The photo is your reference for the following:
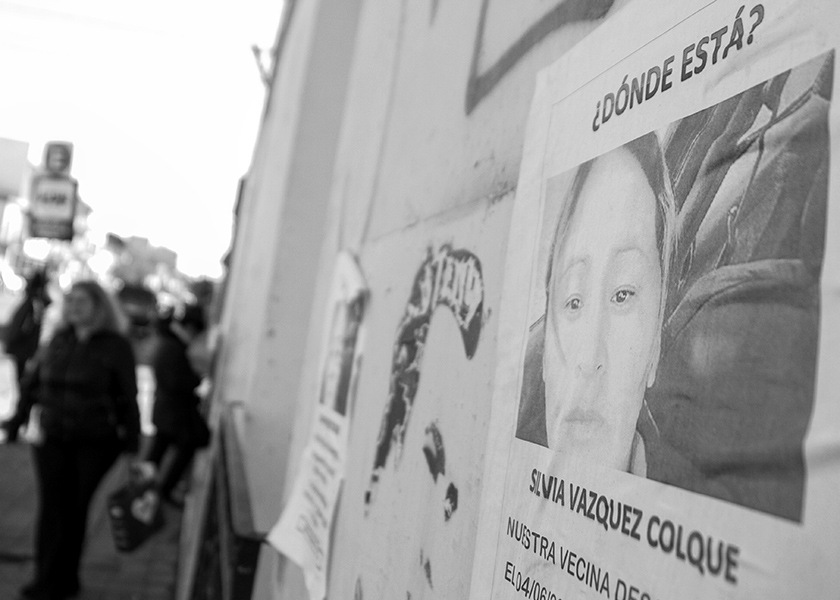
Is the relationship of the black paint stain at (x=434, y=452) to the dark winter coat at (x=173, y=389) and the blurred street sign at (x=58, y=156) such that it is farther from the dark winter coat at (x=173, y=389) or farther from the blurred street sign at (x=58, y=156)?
the blurred street sign at (x=58, y=156)

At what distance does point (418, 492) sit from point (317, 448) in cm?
64

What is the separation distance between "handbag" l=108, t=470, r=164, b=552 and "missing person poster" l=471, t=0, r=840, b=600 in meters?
3.41

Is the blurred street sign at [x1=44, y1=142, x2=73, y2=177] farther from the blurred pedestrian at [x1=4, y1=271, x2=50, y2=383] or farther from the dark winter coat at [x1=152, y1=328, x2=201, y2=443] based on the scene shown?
the dark winter coat at [x1=152, y1=328, x2=201, y2=443]

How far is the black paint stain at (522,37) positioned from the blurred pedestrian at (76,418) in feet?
11.4

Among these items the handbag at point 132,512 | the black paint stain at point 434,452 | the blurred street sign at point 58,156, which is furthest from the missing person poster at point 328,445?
the blurred street sign at point 58,156

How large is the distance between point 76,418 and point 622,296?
12.9ft

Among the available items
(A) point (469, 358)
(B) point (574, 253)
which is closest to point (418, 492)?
(A) point (469, 358)

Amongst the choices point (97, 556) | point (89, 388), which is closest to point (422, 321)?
point (89, 388)

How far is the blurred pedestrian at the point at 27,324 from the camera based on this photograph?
7652mm

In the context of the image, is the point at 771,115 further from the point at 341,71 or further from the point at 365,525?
the point at 341,71

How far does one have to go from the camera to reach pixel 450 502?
0.78 m

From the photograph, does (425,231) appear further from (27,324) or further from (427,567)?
(27,324)

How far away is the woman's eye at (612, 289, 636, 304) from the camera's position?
1.55ft

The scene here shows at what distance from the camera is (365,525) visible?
108 centimetres
